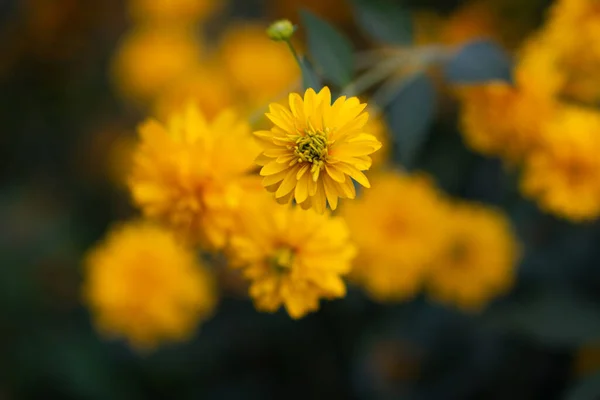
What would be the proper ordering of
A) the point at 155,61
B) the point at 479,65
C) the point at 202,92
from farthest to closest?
1. the point at 155,61
2. the point at 202,92
3. the point at 479,65

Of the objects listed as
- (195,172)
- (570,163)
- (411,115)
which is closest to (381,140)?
(411,115)

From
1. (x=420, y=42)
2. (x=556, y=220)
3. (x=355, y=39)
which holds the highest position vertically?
(x=355, y=39)

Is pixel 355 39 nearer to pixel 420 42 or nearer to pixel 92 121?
pixel 420 42

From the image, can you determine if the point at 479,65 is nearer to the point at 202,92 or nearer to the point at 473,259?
the point at 473,259

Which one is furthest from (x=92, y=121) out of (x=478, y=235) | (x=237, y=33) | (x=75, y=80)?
(x=478, y=235)

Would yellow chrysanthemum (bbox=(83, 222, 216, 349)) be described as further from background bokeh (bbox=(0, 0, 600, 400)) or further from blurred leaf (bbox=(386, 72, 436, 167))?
blurred leaf (bbox=(386, 72, 436, 167))
